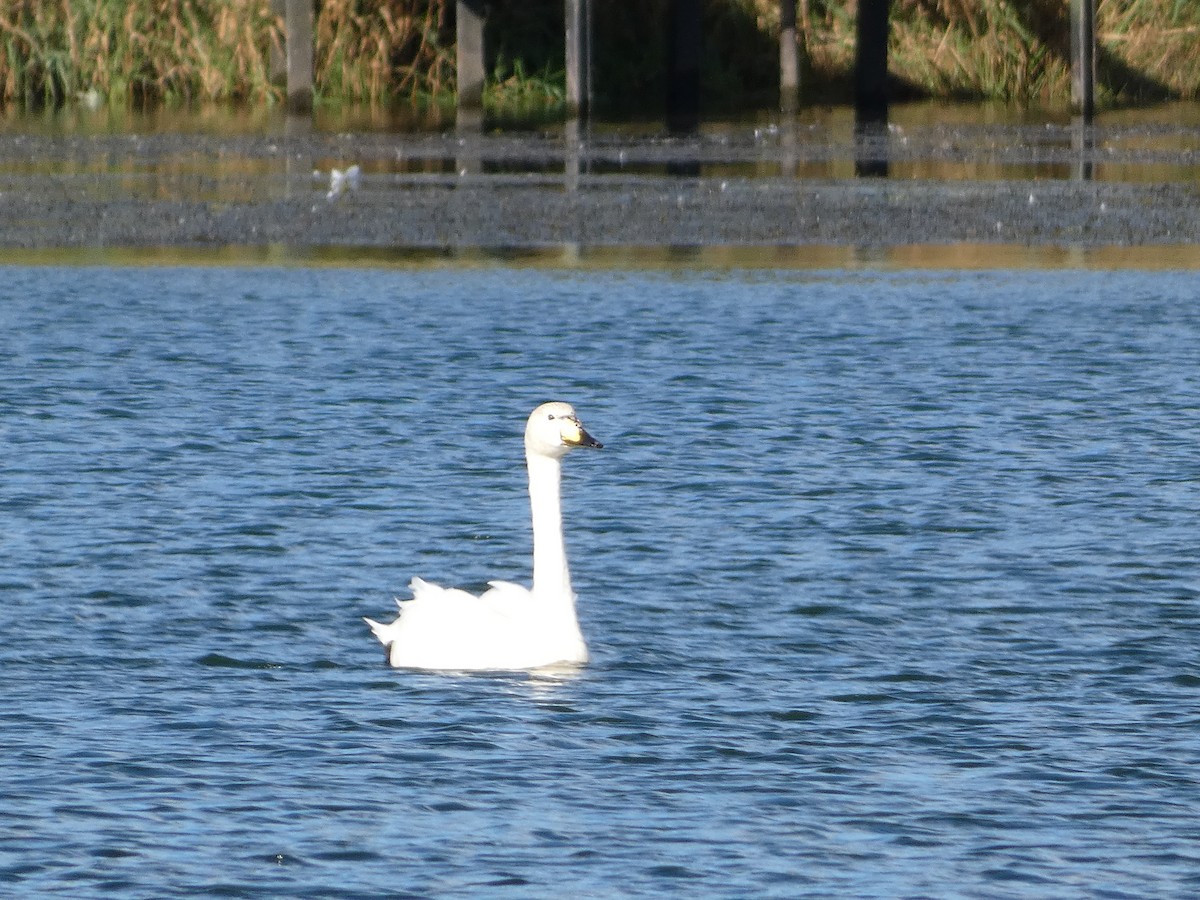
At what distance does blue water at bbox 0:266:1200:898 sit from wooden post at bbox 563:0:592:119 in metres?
13.6

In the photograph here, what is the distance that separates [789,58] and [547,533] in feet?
87.1

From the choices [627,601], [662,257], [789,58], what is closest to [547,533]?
[627,601]

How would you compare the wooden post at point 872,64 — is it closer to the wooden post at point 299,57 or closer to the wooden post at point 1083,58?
the wooden post at point 1083,58

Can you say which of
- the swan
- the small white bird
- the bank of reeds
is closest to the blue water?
the swan

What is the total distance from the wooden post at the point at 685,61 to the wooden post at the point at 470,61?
100 inches

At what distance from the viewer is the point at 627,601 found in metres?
9.15

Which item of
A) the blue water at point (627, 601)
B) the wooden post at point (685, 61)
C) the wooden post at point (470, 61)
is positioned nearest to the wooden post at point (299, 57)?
the wooden post at point (470, 61)

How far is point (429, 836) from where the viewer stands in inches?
253

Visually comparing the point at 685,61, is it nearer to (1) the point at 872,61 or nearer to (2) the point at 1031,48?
(1) the point at 872,61

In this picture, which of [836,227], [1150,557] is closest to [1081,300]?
[836,227]

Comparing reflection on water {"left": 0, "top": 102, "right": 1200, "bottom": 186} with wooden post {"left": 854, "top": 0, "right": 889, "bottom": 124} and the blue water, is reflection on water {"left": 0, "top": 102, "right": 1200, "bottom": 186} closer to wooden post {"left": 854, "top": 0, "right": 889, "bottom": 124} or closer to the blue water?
wooden post {"left": 854, "top": 0, "right": 889, "bottom": 124}

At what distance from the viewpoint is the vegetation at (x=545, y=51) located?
34281 mm

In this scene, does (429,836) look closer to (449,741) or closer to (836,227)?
(449,741)

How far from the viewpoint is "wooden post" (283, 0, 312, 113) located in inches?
1244
